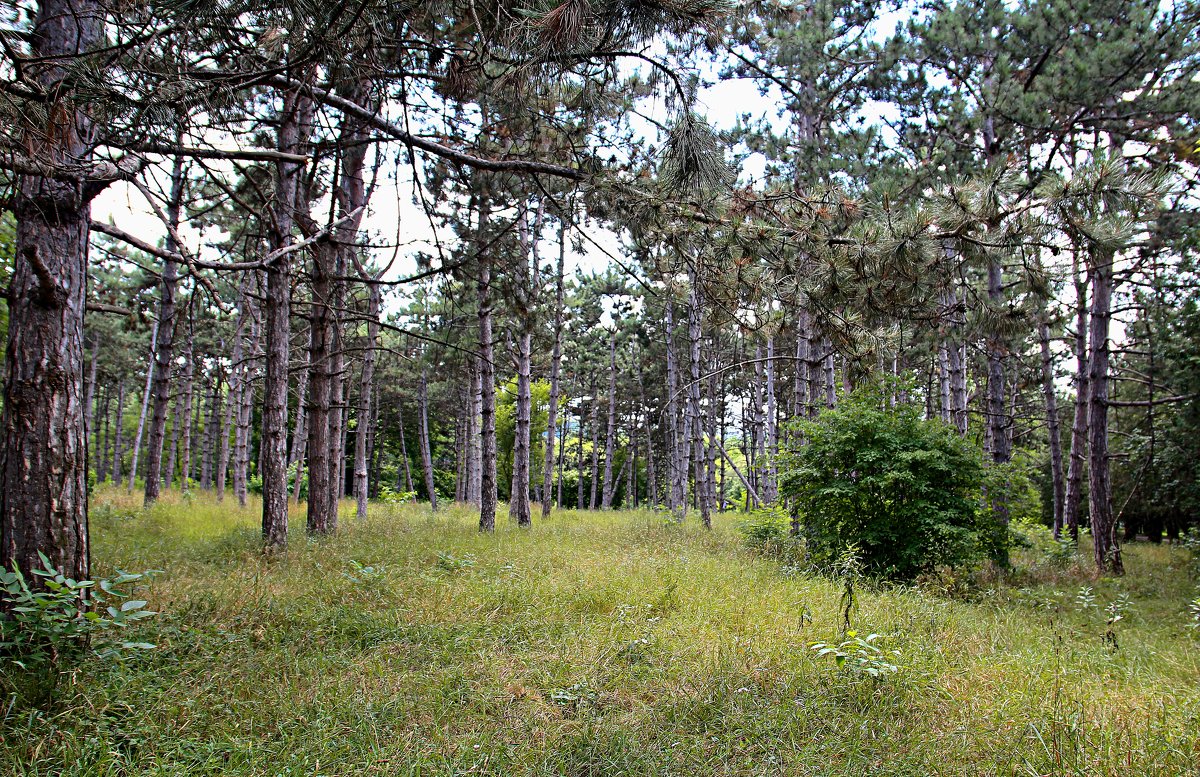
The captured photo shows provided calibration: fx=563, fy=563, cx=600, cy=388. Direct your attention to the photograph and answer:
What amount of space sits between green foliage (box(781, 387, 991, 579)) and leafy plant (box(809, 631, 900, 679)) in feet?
13.1

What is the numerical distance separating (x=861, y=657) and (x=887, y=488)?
486 cm

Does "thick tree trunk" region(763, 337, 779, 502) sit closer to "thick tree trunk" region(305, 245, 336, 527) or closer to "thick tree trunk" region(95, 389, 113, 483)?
"thick tree trunk" region(305, 245, 336, 527)

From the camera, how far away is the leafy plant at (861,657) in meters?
3.75

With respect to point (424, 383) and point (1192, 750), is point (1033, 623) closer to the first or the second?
point (1192, 750)

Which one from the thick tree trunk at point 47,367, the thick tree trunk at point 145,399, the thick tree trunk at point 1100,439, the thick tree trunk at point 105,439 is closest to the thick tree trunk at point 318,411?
the thick tree trunk at point 47,367

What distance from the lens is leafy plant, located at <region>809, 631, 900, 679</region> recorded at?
3.75 meters

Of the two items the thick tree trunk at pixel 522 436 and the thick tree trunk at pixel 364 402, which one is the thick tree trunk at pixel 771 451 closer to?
the thick tree trunk at pixel 522 436

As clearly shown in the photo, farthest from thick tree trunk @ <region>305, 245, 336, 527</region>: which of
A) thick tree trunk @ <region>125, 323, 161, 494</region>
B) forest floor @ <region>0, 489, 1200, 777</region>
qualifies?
thick tree trunk @ <region>125, 323, 161, 494</region>

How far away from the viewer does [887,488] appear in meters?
8.09

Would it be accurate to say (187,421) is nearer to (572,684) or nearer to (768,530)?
(768,530)

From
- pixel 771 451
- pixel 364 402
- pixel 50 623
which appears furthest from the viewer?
pixel 771 451

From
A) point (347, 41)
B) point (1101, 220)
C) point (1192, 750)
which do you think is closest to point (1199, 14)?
point (1101, 220)

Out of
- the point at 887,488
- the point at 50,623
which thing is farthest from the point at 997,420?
the point at 50,623

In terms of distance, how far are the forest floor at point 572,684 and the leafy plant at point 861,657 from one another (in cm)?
5
